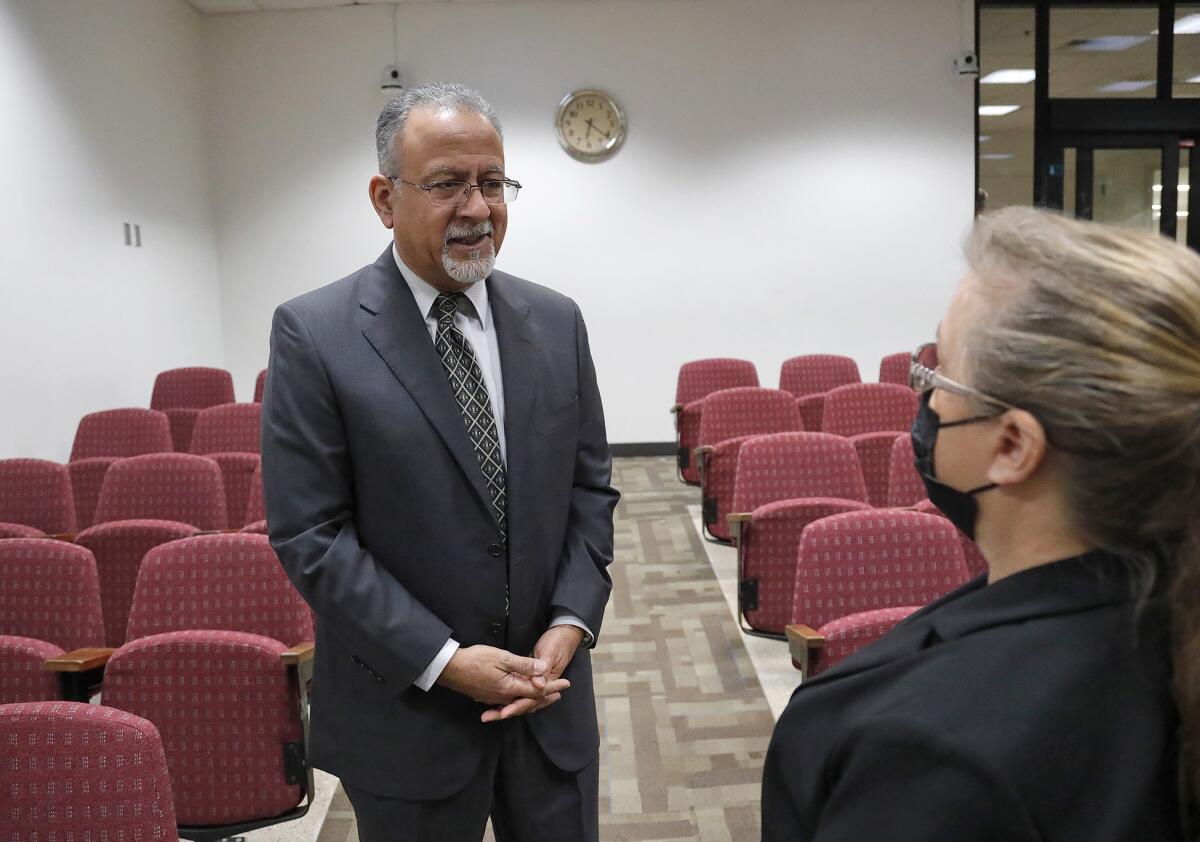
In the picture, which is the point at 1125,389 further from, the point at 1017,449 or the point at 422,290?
the point at 422,290

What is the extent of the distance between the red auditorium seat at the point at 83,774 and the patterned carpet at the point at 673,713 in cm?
121

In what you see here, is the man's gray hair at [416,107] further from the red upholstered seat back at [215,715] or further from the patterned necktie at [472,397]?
the red upholstered seat back at [215,715]

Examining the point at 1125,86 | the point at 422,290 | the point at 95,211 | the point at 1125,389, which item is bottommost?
the point at 1125,389

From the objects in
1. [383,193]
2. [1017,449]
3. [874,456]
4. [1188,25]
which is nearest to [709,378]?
[874,456]

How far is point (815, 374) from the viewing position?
6.62m

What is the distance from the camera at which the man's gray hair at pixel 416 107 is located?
4.91 feet

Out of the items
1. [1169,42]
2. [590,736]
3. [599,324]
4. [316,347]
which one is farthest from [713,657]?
[1169,42]

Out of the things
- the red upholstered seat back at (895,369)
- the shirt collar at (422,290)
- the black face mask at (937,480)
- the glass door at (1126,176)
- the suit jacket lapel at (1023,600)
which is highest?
the glass door at (1126,176)

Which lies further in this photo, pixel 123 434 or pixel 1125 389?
pixel 123 434

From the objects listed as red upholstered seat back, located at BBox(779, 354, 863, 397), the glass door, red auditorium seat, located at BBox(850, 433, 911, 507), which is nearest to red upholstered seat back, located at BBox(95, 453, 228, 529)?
red auditorium seat, located at BBox(850, 433, 911, 507)

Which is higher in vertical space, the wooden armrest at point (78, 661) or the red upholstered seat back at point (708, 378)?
the red upholstered seat back at point (708, 378)

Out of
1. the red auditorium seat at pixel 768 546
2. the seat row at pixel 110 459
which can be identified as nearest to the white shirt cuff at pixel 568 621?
the red auditorium seat at pixel 768 546

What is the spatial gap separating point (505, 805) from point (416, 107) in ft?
3.73

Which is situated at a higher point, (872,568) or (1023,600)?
(1023,600)
